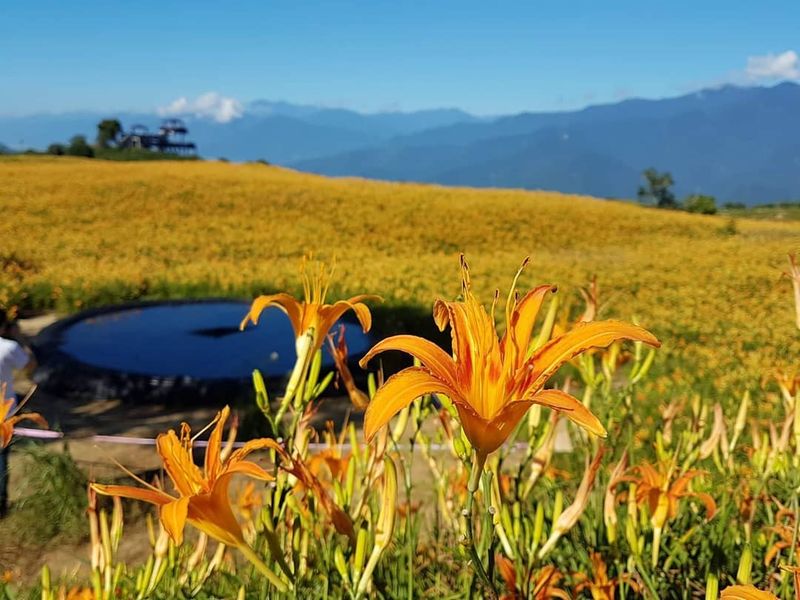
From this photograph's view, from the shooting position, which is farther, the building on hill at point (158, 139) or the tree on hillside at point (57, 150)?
the building on hill at point (158, 139)

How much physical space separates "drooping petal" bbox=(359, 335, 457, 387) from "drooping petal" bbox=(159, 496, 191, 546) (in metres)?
0.29

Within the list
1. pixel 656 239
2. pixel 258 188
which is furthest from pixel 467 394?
pixel 258 188

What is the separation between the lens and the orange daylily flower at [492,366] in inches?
29.7

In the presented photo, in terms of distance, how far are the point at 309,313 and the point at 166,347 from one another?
5099mm

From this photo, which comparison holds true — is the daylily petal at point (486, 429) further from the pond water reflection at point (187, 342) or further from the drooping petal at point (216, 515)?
the pond water reflection at point (187, 342)

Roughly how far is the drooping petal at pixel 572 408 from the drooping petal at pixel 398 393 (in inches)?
3.9

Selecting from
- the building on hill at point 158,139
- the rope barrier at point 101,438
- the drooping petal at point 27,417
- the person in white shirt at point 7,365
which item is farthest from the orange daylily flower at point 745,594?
the building on hill at point 158,139

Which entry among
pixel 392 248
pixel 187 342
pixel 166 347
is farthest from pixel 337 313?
pixel 392 248

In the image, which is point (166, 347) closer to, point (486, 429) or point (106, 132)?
point (486, 429)

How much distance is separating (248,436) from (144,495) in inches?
155

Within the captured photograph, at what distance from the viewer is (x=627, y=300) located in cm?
998

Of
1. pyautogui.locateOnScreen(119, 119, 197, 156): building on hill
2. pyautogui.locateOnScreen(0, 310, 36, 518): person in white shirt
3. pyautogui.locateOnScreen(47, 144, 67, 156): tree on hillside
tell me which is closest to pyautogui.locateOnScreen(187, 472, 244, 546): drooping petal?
pyautogui.locateOnScreen(0, 310, 36, 518): person in white shirt

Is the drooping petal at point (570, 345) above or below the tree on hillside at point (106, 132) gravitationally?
below

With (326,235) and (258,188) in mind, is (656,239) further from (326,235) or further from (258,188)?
(258,188)
